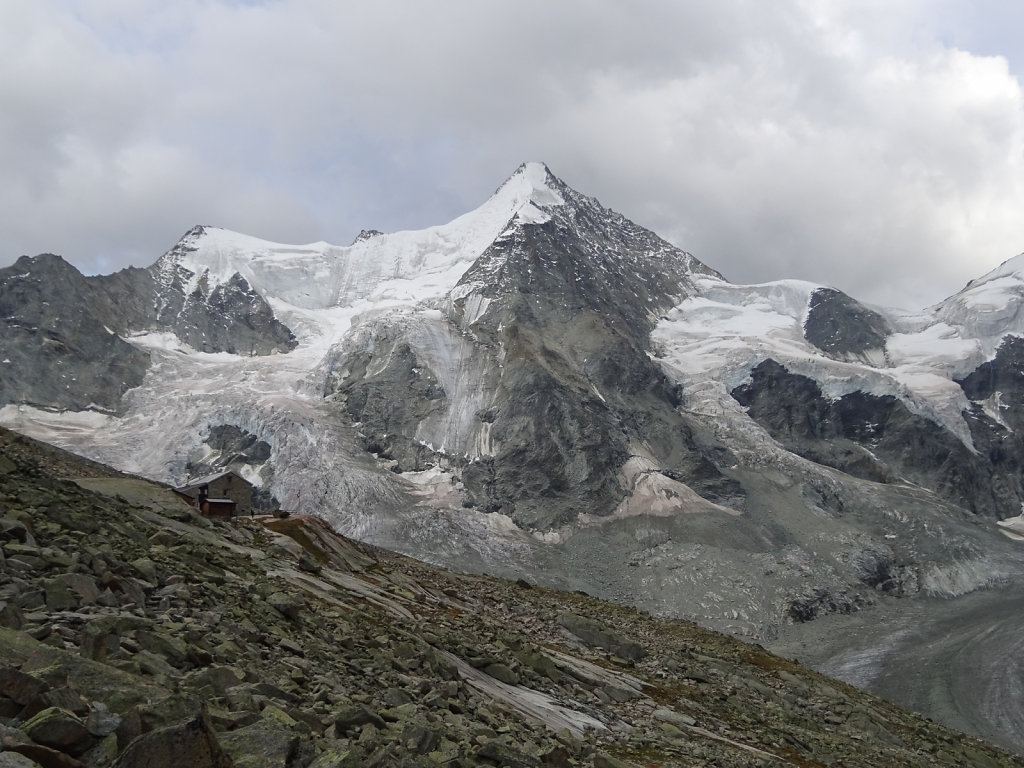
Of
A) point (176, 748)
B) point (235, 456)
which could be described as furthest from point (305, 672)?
point (235, 456)

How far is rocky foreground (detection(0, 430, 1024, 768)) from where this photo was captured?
32.4 ft

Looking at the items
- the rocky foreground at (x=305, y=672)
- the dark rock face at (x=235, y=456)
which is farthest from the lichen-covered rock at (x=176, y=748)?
the dark rock face at (x=235, y=456)

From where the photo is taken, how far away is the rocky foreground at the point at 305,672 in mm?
9891

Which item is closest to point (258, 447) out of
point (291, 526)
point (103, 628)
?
point (291, 526)

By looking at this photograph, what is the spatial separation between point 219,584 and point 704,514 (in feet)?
505

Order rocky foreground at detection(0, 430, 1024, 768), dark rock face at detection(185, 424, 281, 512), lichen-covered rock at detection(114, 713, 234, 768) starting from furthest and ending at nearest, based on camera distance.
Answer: dark rock face at detection(185, 424, 281, 512) → rocky foreground at detection(0, 430, 1024, 768) → lichen-covered rock at detection(114, 713, 234, 768)

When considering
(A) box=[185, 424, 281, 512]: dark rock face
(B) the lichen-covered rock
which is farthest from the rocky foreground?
(A) box=[185, 424, 281, 512]: dark rock face

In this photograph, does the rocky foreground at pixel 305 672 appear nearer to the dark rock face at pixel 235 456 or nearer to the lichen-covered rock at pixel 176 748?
the lichen-covered rock at pixel 176 748

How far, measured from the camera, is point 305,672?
15.8 meters

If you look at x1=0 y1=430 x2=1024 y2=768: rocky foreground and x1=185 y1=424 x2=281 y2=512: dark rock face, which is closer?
x1=0 y1=430 x2=1024 y2=768: rocky foreground

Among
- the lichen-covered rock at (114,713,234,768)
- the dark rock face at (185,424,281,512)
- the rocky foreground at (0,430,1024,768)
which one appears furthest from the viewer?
the dark rock face at (185,424,281,512)

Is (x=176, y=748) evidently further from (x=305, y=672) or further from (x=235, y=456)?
(x=235, y=456)

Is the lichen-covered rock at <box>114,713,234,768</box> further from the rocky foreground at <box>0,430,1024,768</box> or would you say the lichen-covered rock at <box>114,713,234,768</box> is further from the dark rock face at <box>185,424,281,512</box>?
the dark rock face at <box>185,424,281,512</box>

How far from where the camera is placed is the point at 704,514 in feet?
546
